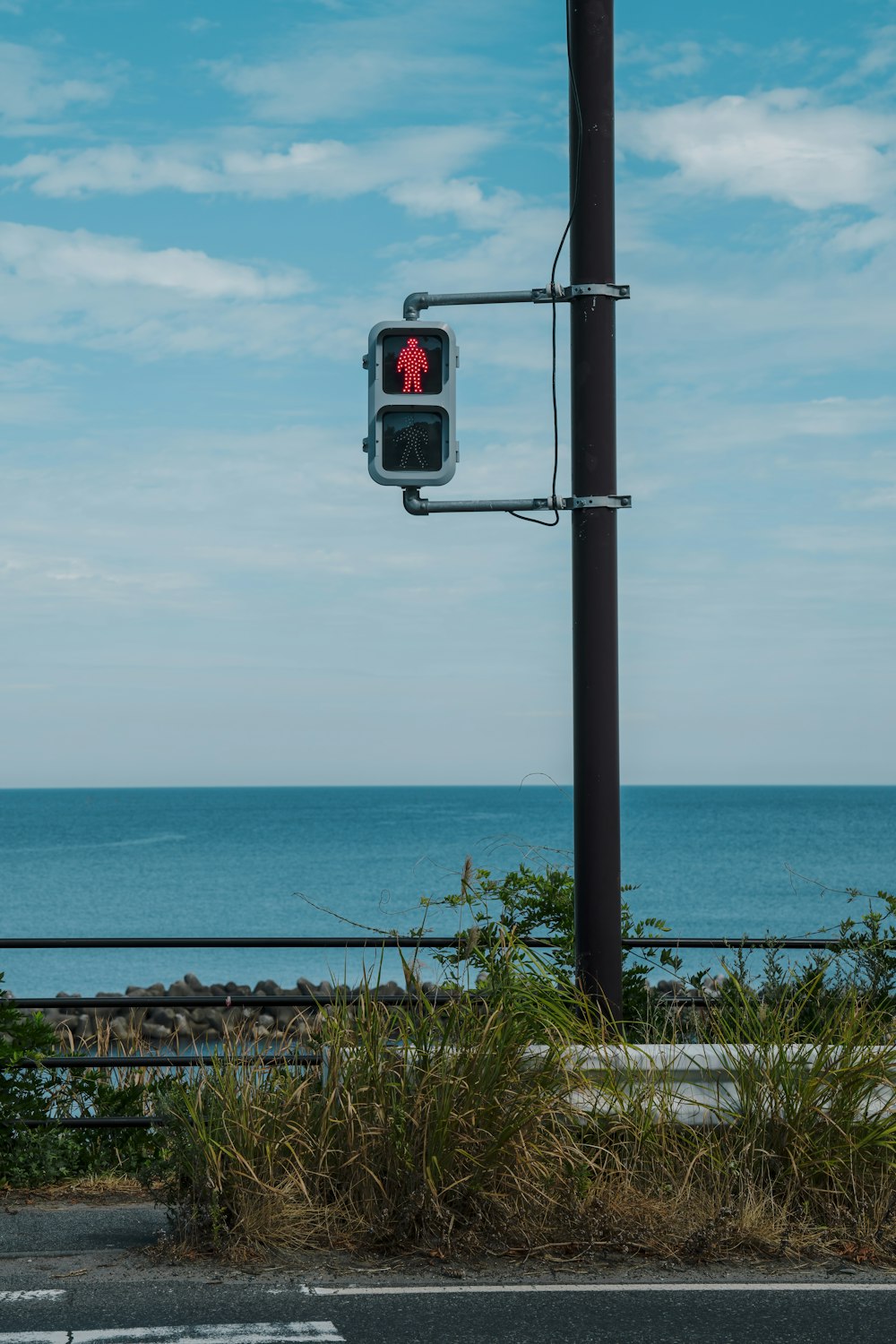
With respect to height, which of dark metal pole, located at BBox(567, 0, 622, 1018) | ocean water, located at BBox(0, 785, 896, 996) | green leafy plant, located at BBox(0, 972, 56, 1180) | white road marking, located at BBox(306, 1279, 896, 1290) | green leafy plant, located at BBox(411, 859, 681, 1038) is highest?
dark metal pole, located at BBox(567, 0, 622, 1018)

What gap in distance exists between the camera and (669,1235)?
18.3 ft

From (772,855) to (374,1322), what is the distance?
114 metres

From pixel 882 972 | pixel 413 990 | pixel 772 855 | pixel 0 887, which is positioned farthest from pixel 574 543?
pixel 772 855

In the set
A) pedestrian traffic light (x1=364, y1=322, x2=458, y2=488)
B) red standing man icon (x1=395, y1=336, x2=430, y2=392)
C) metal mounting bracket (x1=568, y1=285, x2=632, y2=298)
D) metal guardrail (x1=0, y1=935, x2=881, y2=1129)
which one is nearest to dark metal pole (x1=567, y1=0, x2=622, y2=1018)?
metal mounting bracket (x1=568, y1=285, x2=632, y2=298)

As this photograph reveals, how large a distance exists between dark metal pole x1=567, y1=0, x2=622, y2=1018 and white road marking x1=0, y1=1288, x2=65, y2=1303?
287 cm

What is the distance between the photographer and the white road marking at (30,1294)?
504 cm

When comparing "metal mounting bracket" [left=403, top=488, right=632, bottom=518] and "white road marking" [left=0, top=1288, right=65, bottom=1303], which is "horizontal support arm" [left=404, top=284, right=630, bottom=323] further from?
"white road marking" [left=0, top=1288, right=65, bottom=1303]

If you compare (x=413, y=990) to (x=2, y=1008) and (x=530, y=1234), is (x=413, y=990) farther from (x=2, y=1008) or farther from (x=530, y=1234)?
(x=2, y=1008)

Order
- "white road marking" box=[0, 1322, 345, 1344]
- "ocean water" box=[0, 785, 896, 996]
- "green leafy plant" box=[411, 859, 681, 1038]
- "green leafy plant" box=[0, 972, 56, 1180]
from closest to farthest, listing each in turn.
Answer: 1. "white road marking" box=[0, 1322, 345, 1344]
2. "green leafy plant" box=[0, 972, 56, 1180]
3. "green leafy plant" box=[411, 859, 681, 1038]
4. "ocean water" box=[0, 785, 896, 996]

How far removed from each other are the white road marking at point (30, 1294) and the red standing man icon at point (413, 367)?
15.1 feet

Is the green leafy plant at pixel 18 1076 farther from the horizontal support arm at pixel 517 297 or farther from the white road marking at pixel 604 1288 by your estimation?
the horizontal support arm at pixel 517 297

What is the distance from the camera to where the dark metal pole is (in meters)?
6.70

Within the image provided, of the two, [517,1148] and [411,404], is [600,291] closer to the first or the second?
[411,404]

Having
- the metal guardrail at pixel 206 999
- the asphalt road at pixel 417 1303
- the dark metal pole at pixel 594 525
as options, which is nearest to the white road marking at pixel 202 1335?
the asphalt road at pixel 417 1303
